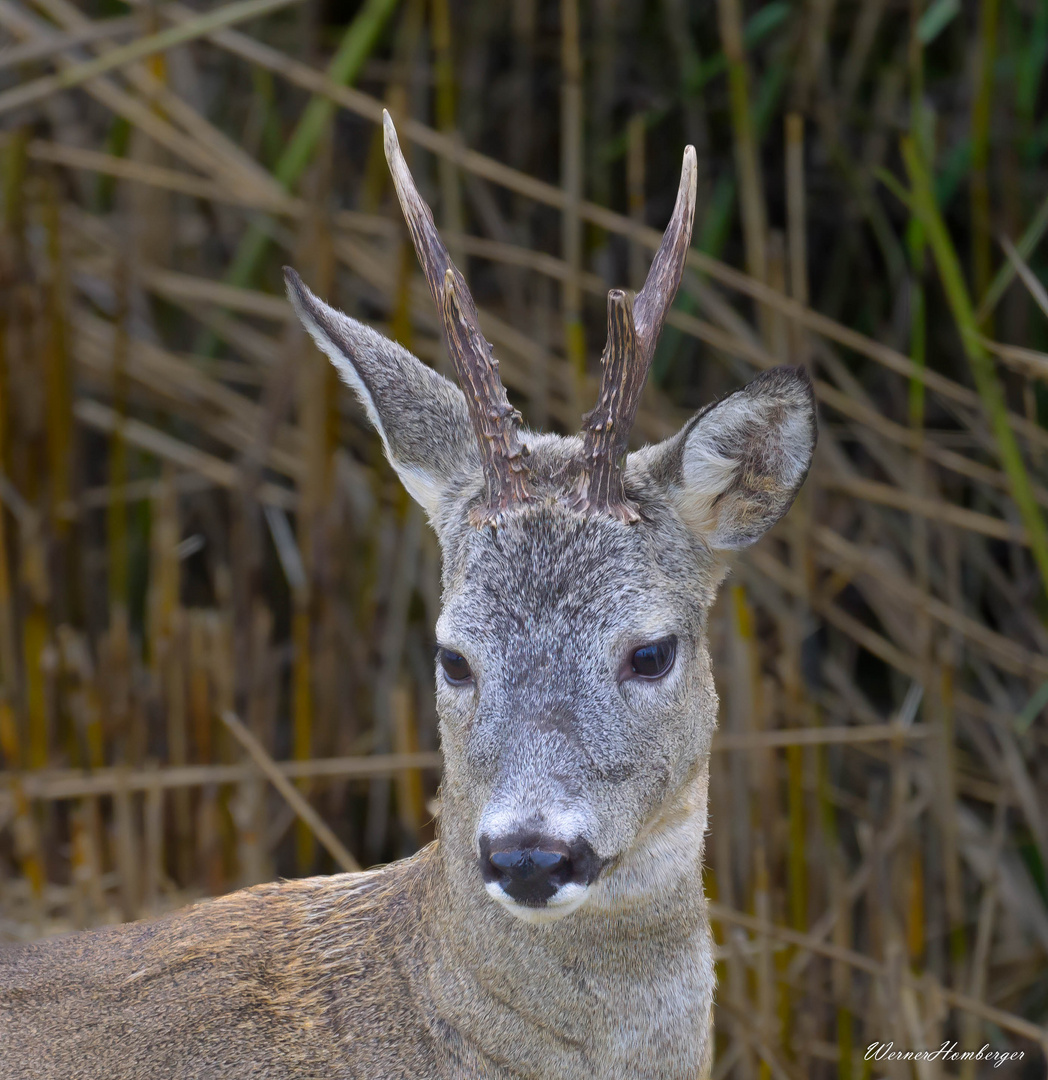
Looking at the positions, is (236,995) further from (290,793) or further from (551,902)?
(290,793)

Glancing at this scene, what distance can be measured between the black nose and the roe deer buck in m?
0.13

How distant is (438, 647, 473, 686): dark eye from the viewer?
2.44m

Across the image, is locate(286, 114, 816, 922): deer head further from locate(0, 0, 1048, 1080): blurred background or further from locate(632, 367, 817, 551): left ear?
locate(0, 0, 1048, 1080): blurred background

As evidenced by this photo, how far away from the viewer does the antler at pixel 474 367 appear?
2.38 meters

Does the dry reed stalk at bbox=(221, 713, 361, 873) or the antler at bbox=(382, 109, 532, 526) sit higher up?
the antler at bbox=(382, 109, 532, 526)

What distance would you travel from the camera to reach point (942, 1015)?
12.0 feet

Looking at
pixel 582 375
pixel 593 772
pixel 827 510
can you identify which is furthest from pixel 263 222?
pixel 593 772

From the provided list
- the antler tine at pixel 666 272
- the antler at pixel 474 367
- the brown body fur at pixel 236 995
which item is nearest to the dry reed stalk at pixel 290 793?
the brown body fur at pixel 236 995

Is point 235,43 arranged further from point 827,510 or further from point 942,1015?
point 942,1015

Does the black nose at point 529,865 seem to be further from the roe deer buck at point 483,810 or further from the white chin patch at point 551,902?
the roe deer buck at point 483,810

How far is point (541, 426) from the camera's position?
4.49 m

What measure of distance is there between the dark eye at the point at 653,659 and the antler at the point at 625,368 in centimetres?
22

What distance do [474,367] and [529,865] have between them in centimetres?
83

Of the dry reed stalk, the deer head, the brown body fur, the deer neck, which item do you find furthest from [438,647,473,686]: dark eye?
the dry reed stalk
